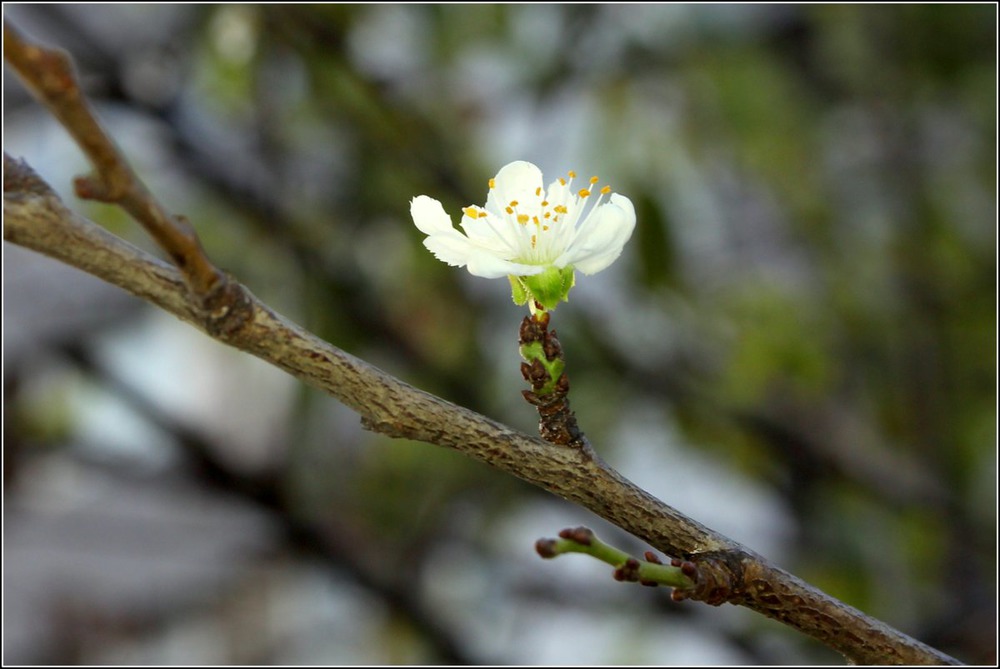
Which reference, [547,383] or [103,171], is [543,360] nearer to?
[547,383]

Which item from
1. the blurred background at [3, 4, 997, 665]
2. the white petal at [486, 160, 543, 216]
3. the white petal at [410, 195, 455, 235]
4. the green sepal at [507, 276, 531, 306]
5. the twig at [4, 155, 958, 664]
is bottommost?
the twig at [4, 155, 958, 664]

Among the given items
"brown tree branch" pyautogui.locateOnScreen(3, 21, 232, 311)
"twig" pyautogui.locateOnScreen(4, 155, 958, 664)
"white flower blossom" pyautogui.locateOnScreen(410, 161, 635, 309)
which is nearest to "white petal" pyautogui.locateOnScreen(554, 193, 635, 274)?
"white flower blossom" pyautogui.locateOnScreen(410, 161, 635, 309)

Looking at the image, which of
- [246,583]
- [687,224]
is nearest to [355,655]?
[246,583]

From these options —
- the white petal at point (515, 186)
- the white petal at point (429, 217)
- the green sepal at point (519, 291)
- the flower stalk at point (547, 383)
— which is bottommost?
the flower stalk at point (547, 383)

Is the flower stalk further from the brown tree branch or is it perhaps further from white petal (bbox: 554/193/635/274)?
the brown tree branch

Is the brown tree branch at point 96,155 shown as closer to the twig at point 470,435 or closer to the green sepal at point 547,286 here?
the twig at point 470,435

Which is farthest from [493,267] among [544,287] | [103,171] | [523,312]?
[523,312]

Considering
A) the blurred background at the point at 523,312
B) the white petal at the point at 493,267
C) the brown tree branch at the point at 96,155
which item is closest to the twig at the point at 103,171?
the brown tree branch at the point at 96,155
